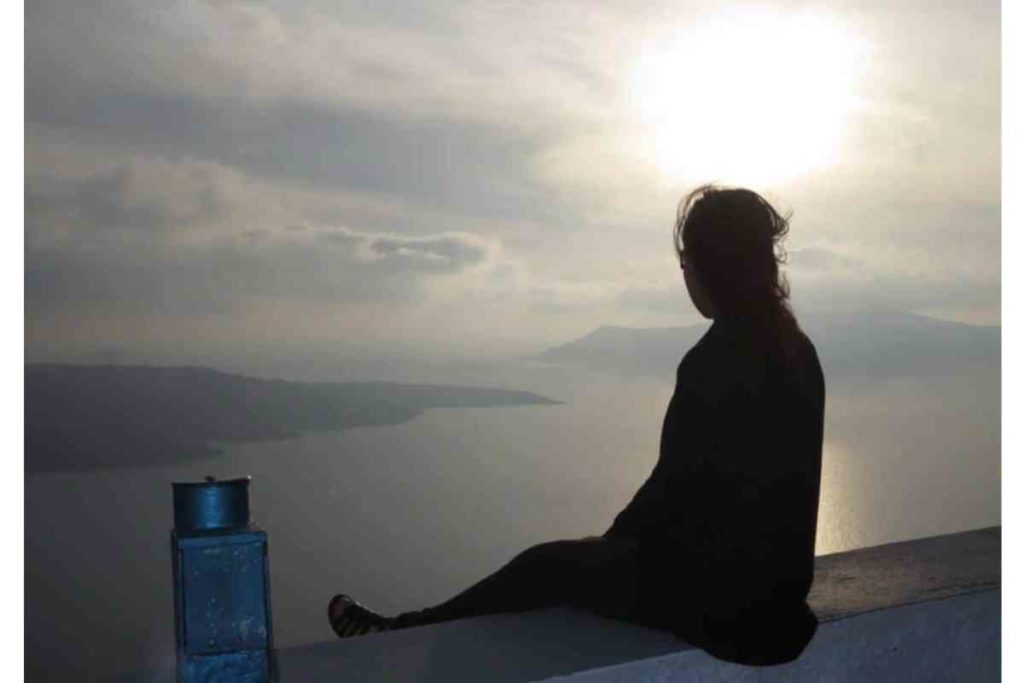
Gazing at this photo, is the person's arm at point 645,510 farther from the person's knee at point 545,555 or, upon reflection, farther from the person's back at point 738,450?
the person's knee at point 545,555

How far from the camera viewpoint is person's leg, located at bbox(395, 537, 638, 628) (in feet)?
6.89

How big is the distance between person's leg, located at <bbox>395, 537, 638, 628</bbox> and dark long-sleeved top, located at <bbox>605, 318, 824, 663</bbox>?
0.40 ft

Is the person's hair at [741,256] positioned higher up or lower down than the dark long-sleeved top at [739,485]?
higher up

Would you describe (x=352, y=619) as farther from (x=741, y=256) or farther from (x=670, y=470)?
(x=741, y=256)

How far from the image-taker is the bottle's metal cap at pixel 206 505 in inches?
67.5

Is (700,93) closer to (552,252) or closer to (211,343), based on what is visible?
(552,252)

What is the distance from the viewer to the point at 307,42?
5.74 metres

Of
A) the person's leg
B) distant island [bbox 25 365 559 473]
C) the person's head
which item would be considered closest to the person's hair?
the person's head

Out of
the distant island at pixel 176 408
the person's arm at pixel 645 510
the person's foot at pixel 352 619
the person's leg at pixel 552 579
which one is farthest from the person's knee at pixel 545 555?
the distant island at pixel 176 408

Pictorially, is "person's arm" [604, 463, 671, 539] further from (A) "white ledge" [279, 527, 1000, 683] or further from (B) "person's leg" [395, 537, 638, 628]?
(A) "white ledge" [279, 527, 1000, 683]

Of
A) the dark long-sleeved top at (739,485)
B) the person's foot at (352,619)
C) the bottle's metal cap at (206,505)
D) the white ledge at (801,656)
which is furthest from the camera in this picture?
the person's foot at (352,619)

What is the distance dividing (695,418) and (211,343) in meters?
4.41

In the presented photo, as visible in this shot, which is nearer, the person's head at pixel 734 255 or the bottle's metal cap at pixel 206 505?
the bottle's metal cap at pixel 206 505
